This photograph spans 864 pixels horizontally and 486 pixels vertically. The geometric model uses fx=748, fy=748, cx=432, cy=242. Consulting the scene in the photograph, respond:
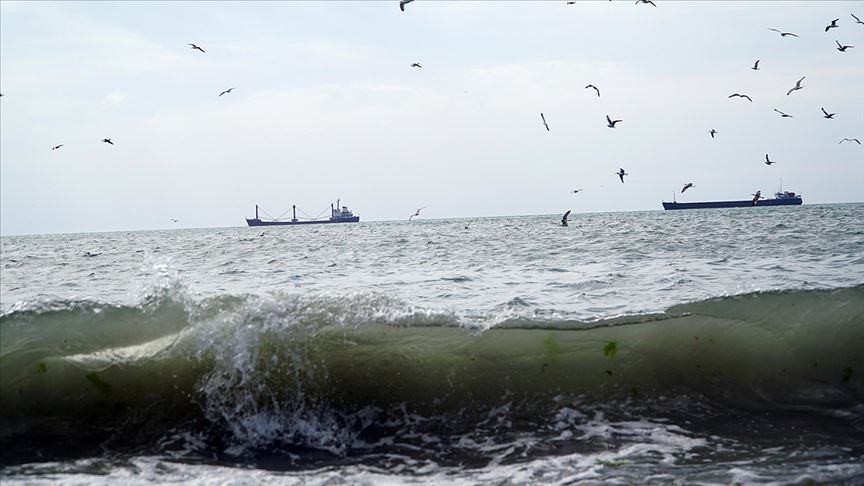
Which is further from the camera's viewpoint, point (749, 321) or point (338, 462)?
point (749, 321)

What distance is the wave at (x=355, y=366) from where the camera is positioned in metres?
6.49

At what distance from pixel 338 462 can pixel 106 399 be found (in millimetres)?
2643

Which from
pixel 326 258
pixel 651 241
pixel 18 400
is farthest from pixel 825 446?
pixel 651 241

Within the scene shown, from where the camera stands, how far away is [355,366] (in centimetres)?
702

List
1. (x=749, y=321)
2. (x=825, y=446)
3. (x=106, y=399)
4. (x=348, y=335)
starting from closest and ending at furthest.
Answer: (x=825, y=446) → (x=106, y=399) → (x=348, y=335) → (x=749, y=321)

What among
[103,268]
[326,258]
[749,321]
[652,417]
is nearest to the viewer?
[652,417]

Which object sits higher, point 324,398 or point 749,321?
point 749,321

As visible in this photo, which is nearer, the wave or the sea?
the sea

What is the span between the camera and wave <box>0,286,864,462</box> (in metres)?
6.49

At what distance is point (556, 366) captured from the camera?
7129mm

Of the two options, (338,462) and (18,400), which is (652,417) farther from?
(18,400)

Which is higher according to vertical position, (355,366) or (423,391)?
(355,366)

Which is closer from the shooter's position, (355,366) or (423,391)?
(423,391)

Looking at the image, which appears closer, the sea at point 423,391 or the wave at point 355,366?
the sea at point 423,391
